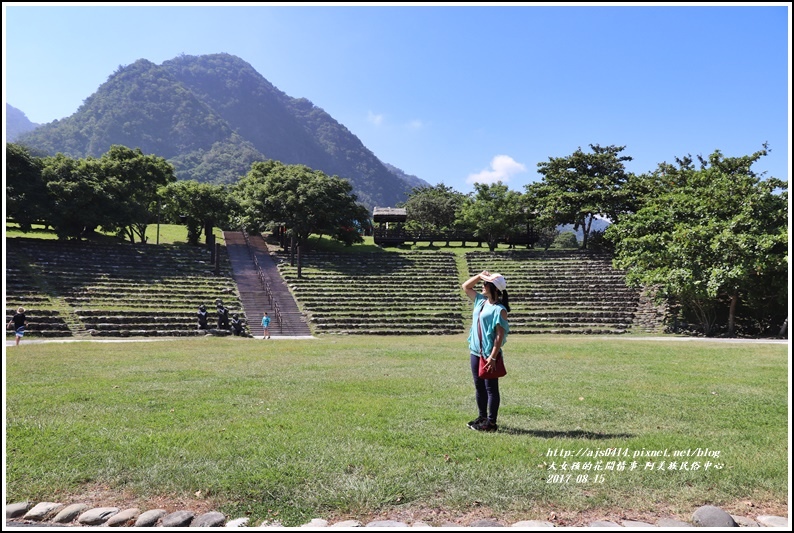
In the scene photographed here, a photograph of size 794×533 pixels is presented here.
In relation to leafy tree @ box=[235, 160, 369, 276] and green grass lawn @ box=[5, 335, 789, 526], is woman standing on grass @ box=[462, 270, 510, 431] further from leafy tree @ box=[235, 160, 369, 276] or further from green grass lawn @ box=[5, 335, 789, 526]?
leafy tree @ box=[235, 160, 369, 276]

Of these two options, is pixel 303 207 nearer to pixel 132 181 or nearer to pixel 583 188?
pixel 132 181

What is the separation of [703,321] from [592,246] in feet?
62.7

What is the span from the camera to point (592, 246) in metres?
42.8

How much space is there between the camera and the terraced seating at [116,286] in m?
23.2

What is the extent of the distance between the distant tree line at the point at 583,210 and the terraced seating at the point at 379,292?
510 cm

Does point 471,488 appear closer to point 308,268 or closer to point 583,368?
point 583,368

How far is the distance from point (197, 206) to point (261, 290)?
1325cm

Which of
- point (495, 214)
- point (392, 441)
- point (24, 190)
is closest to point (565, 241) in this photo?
point (495, 214)

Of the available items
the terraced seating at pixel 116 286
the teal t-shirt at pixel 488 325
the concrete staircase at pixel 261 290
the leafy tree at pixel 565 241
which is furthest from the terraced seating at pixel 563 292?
the leafy tree at pixel 565 241

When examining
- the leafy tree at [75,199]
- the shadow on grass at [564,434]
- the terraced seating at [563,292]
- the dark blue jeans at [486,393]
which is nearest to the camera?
the shadow on grass at [564,434]

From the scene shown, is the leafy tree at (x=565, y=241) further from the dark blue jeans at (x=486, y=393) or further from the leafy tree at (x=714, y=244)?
the dark blue jeans at (x=486, y=393)

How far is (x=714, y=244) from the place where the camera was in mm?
20891

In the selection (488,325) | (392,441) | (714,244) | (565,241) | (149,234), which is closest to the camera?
(392,441)

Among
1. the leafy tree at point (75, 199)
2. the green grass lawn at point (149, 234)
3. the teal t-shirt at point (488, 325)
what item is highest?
the leafy tree at point (75, 199)
